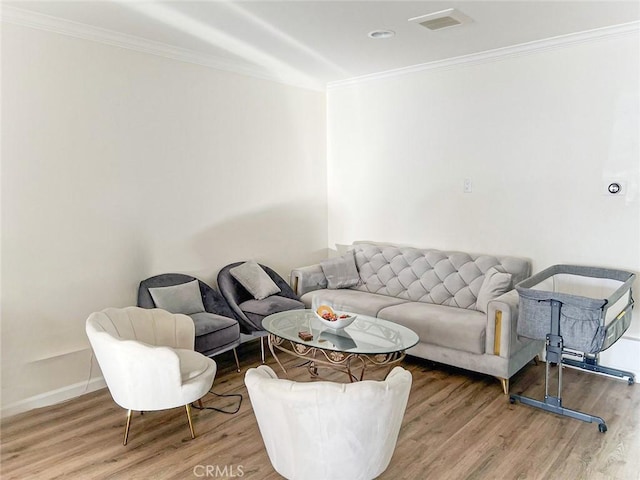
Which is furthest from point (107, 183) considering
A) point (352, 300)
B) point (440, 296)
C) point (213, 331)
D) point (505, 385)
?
point (505, 385)

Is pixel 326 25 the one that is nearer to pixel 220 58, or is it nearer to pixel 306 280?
pixel 220 58

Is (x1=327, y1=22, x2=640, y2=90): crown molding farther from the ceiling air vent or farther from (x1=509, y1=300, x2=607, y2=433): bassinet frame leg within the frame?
(x1=509, y1=300, x2=607, y2=433): bassinet frame leg

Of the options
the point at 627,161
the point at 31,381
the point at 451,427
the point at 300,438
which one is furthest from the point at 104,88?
the point at 627,161

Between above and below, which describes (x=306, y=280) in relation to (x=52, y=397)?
above

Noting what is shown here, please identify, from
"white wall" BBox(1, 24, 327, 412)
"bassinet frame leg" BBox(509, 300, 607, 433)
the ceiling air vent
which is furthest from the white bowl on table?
the ceiling air vent

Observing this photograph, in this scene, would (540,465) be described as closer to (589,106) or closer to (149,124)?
(589,106)

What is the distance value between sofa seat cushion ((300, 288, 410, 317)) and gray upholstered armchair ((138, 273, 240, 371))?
0.80m

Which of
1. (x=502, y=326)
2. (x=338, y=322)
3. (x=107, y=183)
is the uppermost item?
(x=107, y=183)

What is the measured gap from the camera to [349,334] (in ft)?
10.8

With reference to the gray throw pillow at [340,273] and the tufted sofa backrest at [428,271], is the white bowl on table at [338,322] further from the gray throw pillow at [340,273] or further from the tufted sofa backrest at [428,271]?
the gray throw pillow at [340,273]

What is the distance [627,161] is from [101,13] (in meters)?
3.82

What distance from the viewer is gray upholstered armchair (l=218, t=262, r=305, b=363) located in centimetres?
417

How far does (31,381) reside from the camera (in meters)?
3.38
